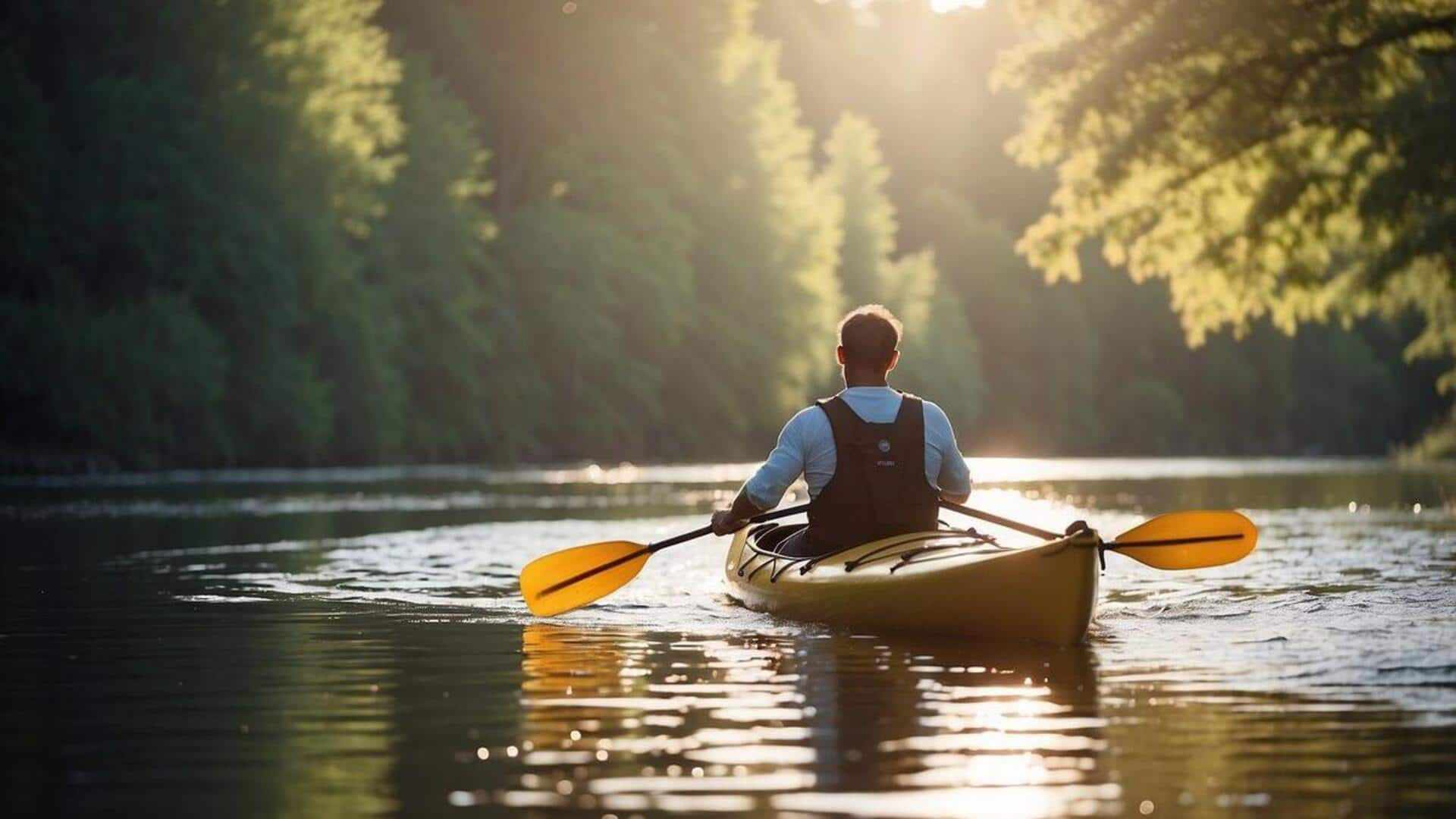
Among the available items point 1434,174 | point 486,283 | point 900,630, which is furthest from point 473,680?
point 486,283

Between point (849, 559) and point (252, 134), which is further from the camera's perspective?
point (252, 134)

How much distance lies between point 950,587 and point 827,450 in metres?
1.15

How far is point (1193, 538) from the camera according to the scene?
10.4 meters

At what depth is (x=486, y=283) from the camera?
148ft

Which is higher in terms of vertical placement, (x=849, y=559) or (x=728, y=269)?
(x=728, y=269)

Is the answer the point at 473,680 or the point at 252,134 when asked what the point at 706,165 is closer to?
the point at 252,134

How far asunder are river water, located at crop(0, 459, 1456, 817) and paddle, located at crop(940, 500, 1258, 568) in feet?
0.96

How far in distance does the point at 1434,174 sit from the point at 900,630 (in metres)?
10.3

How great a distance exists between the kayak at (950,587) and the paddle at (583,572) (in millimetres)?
645

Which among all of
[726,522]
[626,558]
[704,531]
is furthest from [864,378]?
[626,558]

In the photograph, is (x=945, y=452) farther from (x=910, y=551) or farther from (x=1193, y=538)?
(x=1193, y=538)

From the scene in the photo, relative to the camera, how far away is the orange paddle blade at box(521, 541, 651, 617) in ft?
36.6

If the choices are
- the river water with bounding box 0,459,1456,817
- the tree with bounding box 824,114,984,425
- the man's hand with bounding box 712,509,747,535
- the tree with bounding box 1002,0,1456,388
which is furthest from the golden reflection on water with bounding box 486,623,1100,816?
the tree with bounding box 824,114,984,425

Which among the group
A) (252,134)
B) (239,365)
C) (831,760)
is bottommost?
(831,760)
